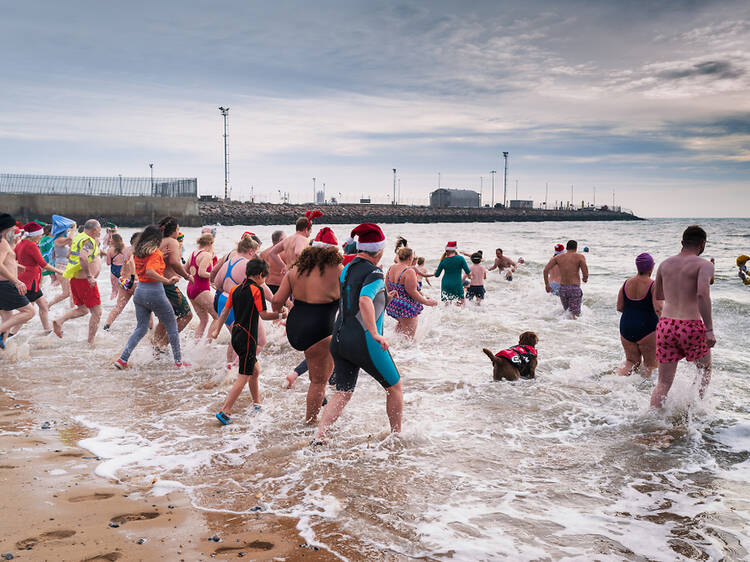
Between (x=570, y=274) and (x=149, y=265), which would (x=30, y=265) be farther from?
(x=570, y=274)

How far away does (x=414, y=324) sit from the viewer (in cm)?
966

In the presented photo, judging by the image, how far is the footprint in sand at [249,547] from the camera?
3304 millimetres

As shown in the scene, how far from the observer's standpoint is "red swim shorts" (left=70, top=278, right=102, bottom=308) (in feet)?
28.8

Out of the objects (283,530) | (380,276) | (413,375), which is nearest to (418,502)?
(283,530)

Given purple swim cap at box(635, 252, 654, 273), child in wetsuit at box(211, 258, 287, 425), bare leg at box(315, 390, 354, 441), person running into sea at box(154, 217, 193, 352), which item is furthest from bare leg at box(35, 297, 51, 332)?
purple swim cap at box(635, 252, 654, 273)

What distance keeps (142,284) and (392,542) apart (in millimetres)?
5198

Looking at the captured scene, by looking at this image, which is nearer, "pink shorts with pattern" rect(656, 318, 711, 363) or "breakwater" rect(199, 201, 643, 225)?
"pink shorts with pattern" rect(656, 318, 711, 363)

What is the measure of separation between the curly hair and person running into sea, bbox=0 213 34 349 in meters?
4.94

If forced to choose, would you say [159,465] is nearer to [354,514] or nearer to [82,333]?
[354,514]

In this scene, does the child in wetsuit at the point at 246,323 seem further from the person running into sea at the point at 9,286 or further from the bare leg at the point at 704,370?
the bare leg at the point at 704,370

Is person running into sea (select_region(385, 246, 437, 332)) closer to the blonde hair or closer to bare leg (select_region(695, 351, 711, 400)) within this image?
the blonde hair

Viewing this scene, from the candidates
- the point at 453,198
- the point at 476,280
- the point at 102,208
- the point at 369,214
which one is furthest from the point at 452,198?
the point at 476,280

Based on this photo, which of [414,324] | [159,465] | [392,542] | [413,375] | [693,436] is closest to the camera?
[392,542]

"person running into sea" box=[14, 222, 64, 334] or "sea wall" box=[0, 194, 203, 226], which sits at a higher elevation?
"sea wall" box=[0, 194, 203, 226]
